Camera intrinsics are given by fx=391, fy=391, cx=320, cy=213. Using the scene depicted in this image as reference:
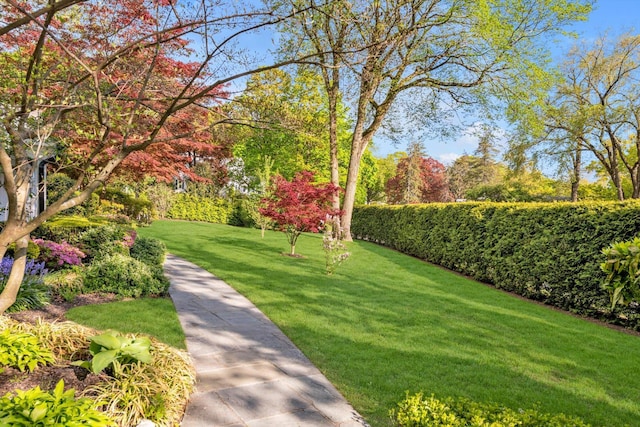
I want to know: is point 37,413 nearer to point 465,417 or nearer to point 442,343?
point 465,417

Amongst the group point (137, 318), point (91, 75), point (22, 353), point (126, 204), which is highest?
point (91, 75)

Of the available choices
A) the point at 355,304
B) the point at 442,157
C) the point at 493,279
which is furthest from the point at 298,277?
the point at 442,157

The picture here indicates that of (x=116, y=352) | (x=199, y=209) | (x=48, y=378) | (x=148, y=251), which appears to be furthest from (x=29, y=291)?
(x=199, y=209)

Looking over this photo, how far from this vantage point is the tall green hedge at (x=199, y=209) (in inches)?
937

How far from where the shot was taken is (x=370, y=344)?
4844 millimetres

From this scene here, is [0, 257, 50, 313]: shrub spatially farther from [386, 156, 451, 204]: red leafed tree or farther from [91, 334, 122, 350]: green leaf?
[386, 156, 451, 204]: red leafed tree

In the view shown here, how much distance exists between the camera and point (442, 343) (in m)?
5.00

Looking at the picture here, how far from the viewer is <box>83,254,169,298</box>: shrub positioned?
6328mm

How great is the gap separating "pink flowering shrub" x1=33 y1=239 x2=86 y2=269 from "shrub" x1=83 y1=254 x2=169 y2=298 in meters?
0.42

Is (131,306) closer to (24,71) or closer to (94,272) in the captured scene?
(94,272)

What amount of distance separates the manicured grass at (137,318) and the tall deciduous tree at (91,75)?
1.50 metres

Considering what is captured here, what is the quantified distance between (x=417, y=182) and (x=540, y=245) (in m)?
37.8

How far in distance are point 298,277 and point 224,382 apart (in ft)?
16.9

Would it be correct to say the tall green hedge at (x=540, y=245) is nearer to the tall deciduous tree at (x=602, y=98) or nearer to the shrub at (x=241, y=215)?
the shrub at (x=241, y=215)
